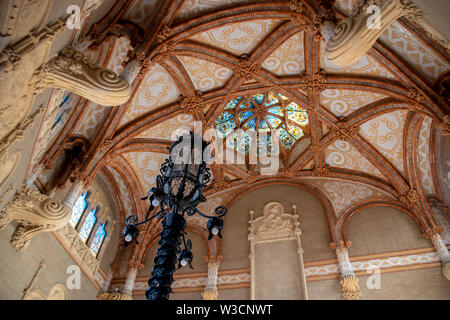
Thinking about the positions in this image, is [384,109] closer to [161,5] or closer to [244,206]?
[244,206]

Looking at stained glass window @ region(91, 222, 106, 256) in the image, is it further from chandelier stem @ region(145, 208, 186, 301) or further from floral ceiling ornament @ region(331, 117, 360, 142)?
floral ceiling ornament @ region(331, 117, 360, 142)

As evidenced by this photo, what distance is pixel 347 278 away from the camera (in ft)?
35.0

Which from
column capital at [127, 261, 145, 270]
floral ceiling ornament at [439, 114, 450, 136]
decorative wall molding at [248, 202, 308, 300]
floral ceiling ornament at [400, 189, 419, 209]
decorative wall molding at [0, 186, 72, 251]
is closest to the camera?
decorative wall molding at [0, 186, 72, 251]

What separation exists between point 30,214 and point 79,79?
13.9 feet

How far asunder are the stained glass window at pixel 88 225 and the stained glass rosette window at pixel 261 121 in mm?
5789

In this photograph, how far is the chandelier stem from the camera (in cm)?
438

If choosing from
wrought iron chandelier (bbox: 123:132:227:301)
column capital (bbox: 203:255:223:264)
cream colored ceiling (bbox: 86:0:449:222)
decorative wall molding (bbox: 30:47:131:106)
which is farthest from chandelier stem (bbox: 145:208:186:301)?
column capital (bbox: 203:255:223:264)

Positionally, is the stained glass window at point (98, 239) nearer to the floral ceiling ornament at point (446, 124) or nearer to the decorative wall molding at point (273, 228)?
the decorative wall molding at point (273, 228)

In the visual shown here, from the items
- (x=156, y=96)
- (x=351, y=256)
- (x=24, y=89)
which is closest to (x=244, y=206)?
(x=351, y=256)

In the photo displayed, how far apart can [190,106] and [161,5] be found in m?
3.46

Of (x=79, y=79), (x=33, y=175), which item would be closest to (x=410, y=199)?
(x=79, y=79)

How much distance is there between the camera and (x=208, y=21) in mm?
10195

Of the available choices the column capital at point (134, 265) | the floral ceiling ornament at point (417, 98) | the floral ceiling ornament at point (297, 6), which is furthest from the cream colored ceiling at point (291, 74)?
the column capital at point (134, 265)

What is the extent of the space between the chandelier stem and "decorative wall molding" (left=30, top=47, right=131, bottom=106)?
2.13 meters
